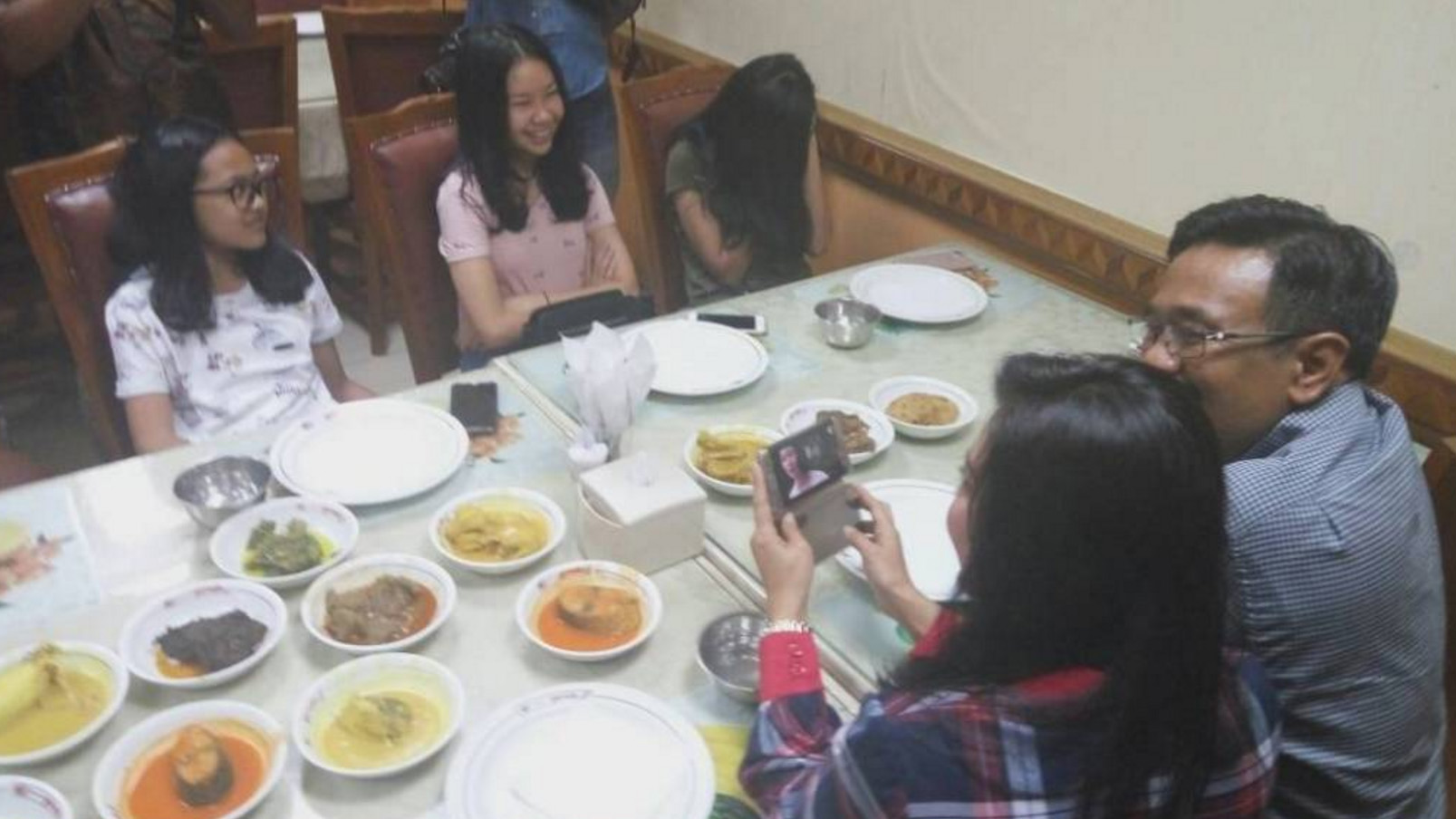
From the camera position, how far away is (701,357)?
1.86 m

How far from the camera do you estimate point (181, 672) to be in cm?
113

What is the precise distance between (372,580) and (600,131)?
1929mm

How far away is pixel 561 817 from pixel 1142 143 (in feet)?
6.08

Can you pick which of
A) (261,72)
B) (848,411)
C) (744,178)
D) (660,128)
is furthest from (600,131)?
Answer: (848,411)

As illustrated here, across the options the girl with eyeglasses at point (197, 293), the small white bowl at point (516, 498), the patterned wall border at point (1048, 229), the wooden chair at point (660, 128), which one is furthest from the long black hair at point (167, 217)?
the patterned wall border at point (1048, 229)

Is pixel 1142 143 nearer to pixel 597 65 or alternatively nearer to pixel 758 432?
pixel 758 432

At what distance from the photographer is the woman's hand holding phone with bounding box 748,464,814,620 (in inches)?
47.1

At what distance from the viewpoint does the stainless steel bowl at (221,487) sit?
53.3 inches

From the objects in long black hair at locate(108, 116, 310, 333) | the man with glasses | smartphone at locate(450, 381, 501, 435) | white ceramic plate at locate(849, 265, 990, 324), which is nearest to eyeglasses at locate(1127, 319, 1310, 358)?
the man with glasses

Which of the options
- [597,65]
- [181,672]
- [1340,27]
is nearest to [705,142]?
[597,65]

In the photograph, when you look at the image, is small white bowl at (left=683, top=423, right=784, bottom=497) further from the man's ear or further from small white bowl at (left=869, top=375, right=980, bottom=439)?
the man's ear

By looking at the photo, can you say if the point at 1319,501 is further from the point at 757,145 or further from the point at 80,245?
the point at 80,245

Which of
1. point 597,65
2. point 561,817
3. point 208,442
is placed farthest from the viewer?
point 597,65

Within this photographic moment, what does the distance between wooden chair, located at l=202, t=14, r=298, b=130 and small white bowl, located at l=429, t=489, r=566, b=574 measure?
5.72 ft
